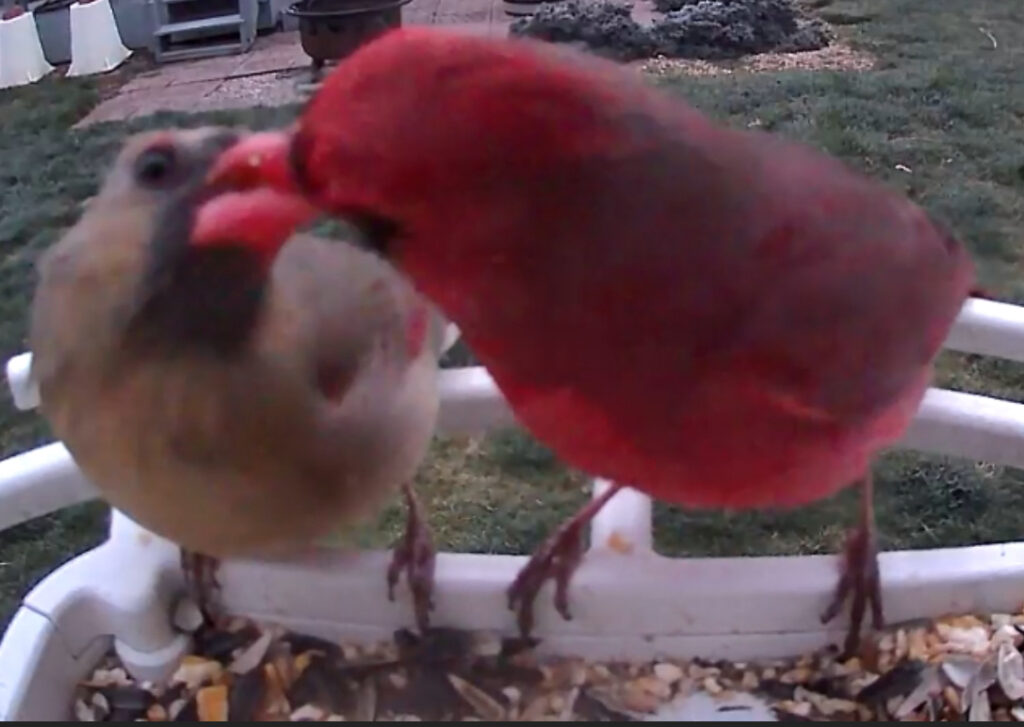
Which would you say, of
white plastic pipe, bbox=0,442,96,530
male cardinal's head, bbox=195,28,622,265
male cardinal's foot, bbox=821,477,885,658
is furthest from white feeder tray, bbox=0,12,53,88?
male cardinal's head, bbox=195,28,622,265

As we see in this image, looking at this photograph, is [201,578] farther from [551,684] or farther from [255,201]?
[255,201]

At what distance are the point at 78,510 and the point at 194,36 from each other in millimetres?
2173

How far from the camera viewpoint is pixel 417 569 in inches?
32.9

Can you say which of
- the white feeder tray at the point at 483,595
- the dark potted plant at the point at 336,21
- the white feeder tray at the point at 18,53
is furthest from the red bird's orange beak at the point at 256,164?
the white feeder tray at the point at 18,53

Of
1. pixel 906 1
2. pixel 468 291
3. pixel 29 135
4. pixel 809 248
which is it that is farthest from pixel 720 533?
pixel 906 1

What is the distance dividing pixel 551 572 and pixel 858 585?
0.19 m

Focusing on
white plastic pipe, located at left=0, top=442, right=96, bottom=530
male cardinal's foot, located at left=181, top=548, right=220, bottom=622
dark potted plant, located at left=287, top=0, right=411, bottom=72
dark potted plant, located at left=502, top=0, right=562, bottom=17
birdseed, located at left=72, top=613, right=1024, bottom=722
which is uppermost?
white plastic pipe, located at left=0, top=442, right=96, bottom=530

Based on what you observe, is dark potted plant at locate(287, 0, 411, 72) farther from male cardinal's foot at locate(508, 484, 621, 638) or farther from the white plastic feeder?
male cardinal's foot at locate(508, 484, 621, 638)

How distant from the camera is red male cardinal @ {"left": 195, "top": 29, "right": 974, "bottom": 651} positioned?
18.8 inches

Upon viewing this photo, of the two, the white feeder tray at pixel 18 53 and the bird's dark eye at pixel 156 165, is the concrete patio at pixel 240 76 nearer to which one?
the white feeder tray at pixel 18 53

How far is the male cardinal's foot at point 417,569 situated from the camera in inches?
32.6

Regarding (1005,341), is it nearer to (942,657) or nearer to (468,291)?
(942,657)

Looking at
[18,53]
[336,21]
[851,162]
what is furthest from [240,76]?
[851,162]

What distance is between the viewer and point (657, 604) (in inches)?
32.8
